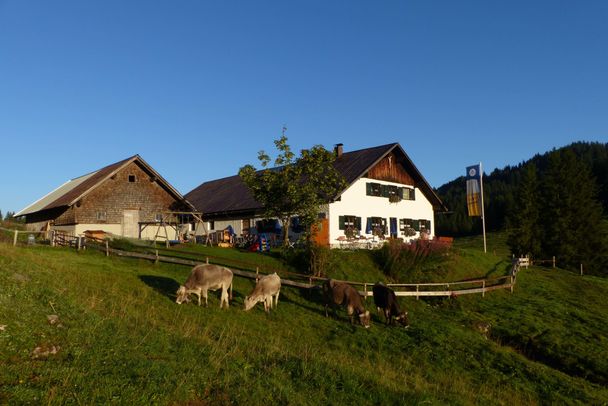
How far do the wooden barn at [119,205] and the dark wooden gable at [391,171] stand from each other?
1597cm

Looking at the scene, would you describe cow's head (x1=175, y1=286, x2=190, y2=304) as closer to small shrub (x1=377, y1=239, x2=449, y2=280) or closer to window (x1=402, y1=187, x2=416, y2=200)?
small shrub (x1=377, y1=239, x2=449, y2=280)

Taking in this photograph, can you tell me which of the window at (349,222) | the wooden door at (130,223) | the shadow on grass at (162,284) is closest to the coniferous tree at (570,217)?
the window at (349,222)

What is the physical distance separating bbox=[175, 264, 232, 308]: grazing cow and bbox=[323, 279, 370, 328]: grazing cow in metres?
4.39

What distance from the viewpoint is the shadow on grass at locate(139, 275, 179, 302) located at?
17.4 m

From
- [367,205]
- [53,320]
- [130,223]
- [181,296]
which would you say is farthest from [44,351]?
[367,205]

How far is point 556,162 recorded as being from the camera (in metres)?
51.4

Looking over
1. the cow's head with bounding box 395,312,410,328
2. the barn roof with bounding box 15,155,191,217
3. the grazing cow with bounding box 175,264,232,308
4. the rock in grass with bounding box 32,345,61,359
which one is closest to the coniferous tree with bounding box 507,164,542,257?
the cow's head with bounding box 395,312,410,328

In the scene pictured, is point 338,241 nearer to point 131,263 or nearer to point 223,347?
point 131,263

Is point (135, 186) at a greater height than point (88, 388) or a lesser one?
greater

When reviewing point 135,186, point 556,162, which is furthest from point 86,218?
point 556,162

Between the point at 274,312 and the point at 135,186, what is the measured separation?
2354 centimetres

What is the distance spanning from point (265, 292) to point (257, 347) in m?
5.87

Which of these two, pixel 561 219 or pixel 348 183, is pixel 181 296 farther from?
pixel 561 219

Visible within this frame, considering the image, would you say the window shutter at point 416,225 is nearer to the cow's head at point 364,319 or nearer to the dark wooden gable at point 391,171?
the dark wooden gable at point 391,171
